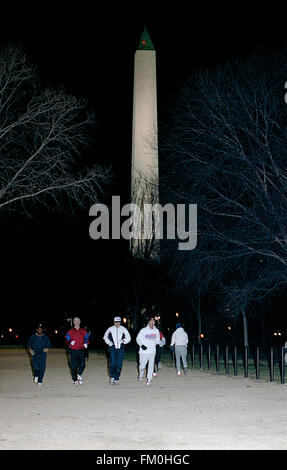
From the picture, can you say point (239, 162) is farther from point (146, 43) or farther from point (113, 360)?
point (146, 43)

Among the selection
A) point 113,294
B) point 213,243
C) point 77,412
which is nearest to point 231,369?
point 213,243

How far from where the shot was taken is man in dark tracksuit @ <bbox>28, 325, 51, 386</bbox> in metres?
17.9

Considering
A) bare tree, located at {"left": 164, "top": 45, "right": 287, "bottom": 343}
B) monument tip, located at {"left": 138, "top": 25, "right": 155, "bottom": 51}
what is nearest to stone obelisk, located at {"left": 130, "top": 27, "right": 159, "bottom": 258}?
monument tip, located at {"left": 138, "top": 25, "right": 155, "bottom": 51}

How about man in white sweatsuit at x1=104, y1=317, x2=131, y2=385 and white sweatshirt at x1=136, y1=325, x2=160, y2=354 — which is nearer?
man in white sweatsuit at x1=104, y1=317, x2=131, y2=385

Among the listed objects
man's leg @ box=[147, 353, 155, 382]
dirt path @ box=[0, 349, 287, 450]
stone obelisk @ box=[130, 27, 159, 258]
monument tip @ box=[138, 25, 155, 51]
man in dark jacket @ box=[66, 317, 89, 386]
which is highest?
monument tip @ box=[138, 25, 155, 51]

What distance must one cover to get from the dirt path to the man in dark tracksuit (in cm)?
37

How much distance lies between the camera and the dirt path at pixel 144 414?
9.01 m

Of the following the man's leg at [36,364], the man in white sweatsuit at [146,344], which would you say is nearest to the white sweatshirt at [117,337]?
the man in white sweatsuit at [146,344]

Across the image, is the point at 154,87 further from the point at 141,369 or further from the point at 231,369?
the point at 141,369

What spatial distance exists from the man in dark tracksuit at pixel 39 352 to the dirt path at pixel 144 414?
1.21 feet

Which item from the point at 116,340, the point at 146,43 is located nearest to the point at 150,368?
the point at 116,340

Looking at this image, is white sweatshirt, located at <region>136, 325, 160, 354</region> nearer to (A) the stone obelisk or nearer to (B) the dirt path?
(B) the dirt path

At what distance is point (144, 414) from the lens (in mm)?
12000

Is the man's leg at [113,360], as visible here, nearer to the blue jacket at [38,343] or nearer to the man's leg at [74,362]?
the man's leg at [74,362]
